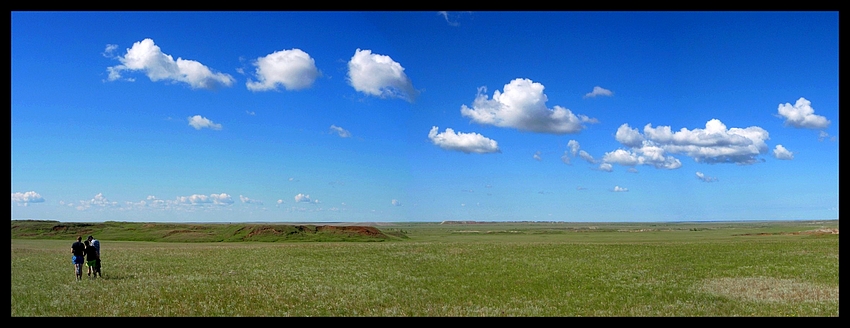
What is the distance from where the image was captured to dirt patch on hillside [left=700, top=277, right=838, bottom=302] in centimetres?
2289

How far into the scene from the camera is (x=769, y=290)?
2519 cm

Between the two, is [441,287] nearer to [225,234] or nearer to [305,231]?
[305,231]

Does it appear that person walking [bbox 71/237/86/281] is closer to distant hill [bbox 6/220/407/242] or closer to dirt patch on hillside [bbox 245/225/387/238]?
distant hill [bbox 6/220/407/242]

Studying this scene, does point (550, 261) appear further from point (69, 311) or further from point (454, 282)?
point (69, 311)

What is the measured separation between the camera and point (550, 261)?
41.6 m

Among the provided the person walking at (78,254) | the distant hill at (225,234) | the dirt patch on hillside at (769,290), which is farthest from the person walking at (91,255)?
the distant hill at (225,234)

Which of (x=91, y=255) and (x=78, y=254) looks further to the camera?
(x=91, y=255)

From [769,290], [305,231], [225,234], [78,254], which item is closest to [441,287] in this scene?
[769,290]

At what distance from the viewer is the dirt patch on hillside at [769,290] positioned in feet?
75.1

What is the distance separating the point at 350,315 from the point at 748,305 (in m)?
16.9

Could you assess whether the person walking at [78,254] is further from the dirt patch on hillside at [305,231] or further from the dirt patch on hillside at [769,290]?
the dirt patch on hillside at [305,231]

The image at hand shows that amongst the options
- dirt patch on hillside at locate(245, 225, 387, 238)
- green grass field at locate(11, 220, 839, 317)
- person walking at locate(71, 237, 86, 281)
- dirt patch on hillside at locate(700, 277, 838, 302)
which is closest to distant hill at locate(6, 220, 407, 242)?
dirt patch on hillside at locate(245, 225, 387, 238)
